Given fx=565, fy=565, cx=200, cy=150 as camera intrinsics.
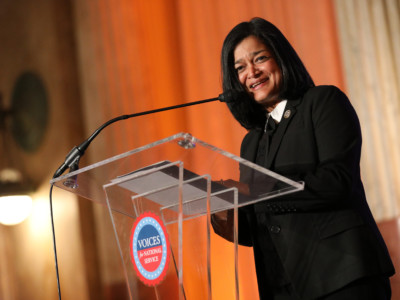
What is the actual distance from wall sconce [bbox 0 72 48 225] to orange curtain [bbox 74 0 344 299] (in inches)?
17.7

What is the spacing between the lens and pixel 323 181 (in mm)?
1329

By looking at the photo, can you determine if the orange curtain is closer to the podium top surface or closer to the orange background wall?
the orange background wall

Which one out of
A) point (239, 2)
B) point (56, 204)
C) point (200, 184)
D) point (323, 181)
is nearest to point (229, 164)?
point (200, 184)

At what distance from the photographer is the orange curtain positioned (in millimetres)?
3498

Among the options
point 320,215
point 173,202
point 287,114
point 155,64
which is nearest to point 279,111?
point 287,114

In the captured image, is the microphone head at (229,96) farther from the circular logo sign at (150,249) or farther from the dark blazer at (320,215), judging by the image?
the circular logo sign at (150,249)

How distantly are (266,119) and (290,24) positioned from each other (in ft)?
4.99

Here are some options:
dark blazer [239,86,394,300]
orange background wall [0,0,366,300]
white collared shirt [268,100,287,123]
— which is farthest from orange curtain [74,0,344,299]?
dark blazer [239,86,394,300]

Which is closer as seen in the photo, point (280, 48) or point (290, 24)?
point (280, 48)

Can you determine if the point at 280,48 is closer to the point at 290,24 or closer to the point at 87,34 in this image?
the point at 290,24

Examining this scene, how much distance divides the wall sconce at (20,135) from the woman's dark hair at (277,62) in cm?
281

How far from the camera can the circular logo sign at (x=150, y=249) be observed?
126cm

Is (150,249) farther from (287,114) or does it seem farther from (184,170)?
(287,114)

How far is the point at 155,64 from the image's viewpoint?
3.93 m
